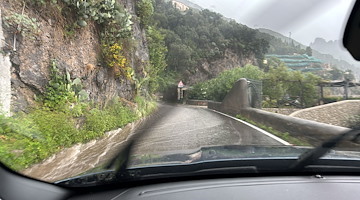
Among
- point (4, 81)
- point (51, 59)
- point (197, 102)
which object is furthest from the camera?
point (197, 102)

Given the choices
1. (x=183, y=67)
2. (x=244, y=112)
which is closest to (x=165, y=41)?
(x=183, y=67)

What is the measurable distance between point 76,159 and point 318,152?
4.04 m

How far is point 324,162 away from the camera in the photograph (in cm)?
189

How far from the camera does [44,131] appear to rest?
4637mm

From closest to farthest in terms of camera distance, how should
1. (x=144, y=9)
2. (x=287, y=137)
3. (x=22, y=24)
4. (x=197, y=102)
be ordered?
1. (x=22, y=24)
2. (x=287, y=137)
3. (x=144, y=9)
4. (x=197, y=102)

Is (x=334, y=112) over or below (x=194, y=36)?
below

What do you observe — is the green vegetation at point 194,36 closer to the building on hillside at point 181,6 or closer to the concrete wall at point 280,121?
the building on hillside at point 181,6

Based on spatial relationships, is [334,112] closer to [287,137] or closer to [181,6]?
[287,137]

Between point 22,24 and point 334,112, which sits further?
point 334,112

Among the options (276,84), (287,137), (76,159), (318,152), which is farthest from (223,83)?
(318,152)

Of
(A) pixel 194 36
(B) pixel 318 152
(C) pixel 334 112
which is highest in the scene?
(A) pixel 194 36

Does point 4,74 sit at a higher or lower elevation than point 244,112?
higher

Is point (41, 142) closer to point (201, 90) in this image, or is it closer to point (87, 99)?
point (87, 99)

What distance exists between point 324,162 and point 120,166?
4.69 feet
